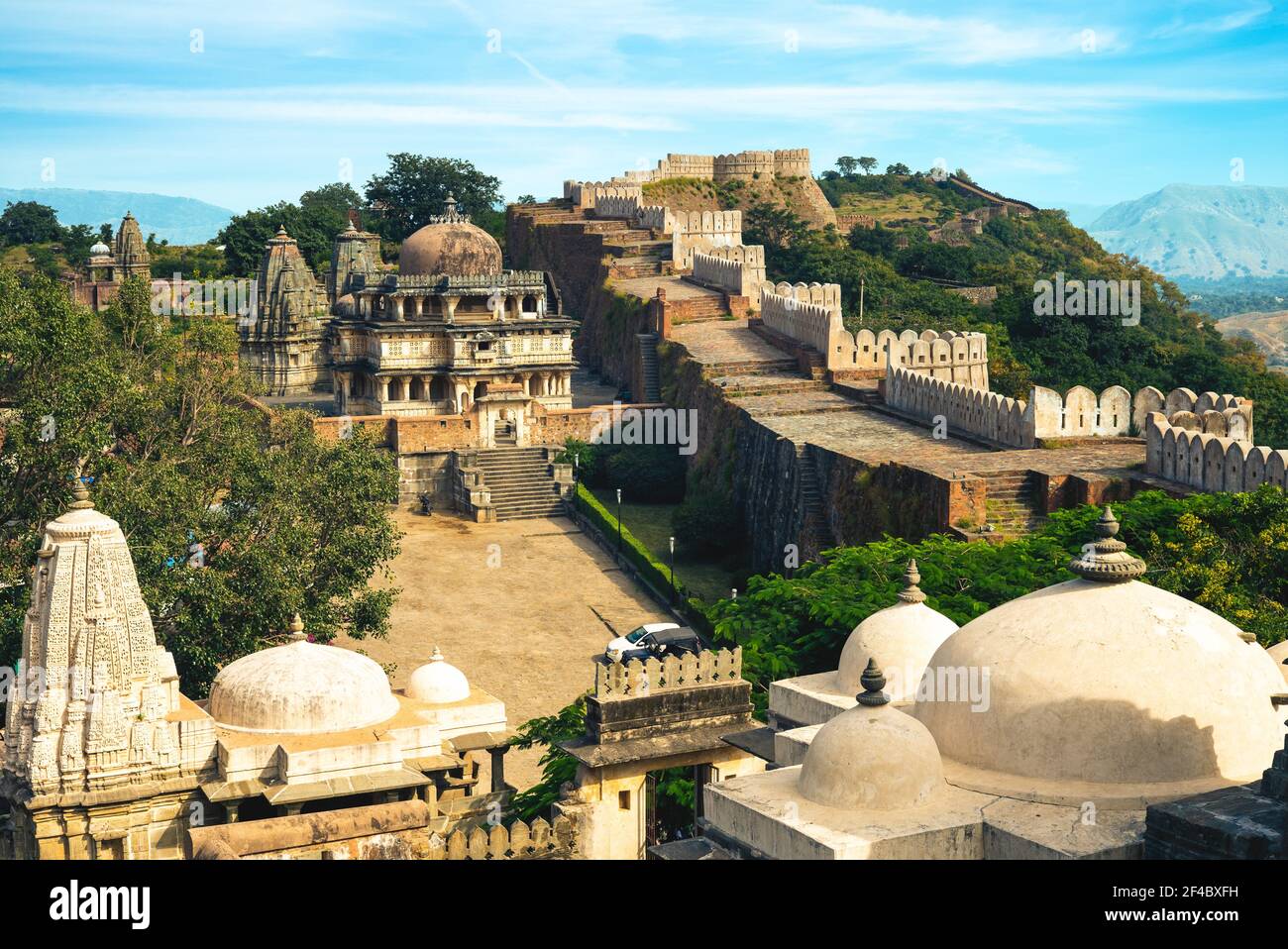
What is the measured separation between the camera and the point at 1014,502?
104 ft

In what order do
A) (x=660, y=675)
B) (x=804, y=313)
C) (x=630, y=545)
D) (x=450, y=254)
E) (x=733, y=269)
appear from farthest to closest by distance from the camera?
(x=733, y=269)
(x=450, y=254)
(x=804, y=313)
(x=630, y=545)
(x=660, y=675)

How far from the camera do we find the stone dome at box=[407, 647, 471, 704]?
77.3 ft

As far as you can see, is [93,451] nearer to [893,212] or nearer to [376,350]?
[376,350]

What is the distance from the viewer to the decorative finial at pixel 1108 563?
52.5 ft

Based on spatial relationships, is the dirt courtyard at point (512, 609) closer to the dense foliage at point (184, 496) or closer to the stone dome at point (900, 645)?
the dense foliage at point (184, 496)

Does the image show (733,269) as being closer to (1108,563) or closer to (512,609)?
(512,609)

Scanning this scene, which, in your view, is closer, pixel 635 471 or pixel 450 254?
pixel 635 471

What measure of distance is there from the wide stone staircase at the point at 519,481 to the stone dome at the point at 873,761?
1349 inches

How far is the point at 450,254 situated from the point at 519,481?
10231 millimetres

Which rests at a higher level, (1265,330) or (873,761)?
(1265,330)

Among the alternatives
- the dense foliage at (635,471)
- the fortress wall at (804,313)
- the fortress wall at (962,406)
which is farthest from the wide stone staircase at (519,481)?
the fortress wall at (962,406)

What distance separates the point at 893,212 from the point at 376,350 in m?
53.7

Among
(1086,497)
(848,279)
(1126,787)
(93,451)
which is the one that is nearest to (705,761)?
(1126,787)

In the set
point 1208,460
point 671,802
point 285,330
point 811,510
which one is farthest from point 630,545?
point 285,330
